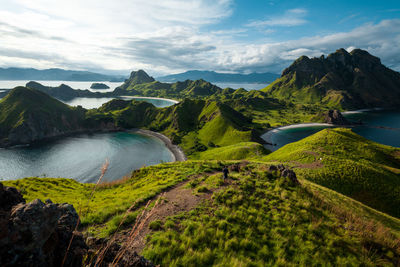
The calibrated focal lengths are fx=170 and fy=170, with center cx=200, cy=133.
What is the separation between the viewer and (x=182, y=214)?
531 inches

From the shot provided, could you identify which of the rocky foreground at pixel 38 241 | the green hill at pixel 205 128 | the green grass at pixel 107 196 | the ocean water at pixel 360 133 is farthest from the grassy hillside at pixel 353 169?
the ocean water at pixel 360 133

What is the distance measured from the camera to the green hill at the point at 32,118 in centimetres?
14675

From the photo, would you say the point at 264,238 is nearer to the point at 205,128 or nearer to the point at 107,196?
the point at 107,196

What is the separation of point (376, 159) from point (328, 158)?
690 inches

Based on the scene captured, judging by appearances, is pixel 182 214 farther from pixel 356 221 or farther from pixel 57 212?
pixel 356 221

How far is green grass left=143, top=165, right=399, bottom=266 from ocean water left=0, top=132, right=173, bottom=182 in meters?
86.2

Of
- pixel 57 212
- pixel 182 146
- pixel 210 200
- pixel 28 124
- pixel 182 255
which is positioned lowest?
pixel 182 146

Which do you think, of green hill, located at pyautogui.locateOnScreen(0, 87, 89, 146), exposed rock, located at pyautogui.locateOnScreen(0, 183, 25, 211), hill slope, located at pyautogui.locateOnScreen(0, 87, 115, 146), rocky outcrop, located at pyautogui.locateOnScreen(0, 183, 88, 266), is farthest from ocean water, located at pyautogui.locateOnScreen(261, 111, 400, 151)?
green hill, located at pyautogui.locateOnScreen(0, 87, 89, 146)

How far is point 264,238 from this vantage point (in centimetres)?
1081

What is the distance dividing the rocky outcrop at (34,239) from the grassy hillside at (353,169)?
37.7m

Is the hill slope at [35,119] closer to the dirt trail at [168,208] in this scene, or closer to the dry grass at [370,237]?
the dirt trail at [168,208]

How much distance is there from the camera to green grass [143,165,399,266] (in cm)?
894

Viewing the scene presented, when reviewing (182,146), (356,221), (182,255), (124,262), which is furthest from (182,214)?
(182,146)

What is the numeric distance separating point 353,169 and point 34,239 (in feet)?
157
